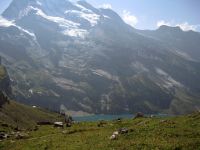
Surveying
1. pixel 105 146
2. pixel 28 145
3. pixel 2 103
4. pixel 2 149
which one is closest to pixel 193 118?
pixel 105 146

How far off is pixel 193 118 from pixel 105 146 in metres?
12.7

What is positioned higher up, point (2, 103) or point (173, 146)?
point (2, 103)

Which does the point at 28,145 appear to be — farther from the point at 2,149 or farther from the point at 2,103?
the point at 2,103

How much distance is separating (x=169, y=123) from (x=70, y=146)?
37.3 feet

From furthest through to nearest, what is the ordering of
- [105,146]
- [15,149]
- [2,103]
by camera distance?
[2,103]
[15,149]
[105,146]

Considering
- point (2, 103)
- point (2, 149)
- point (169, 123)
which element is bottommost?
point (2, 149)

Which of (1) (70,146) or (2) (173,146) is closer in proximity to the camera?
(2) (173,146)

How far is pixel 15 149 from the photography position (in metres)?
38.6

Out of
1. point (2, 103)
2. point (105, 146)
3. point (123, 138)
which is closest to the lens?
point (105, 146)

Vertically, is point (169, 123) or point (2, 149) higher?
point (169, 123)

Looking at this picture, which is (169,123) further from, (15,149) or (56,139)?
(15,149)

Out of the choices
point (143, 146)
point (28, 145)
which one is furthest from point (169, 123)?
point (28, 145)

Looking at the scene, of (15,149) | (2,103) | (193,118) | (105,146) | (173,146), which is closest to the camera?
(173,146)

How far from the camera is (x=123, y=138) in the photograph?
3597 cm
